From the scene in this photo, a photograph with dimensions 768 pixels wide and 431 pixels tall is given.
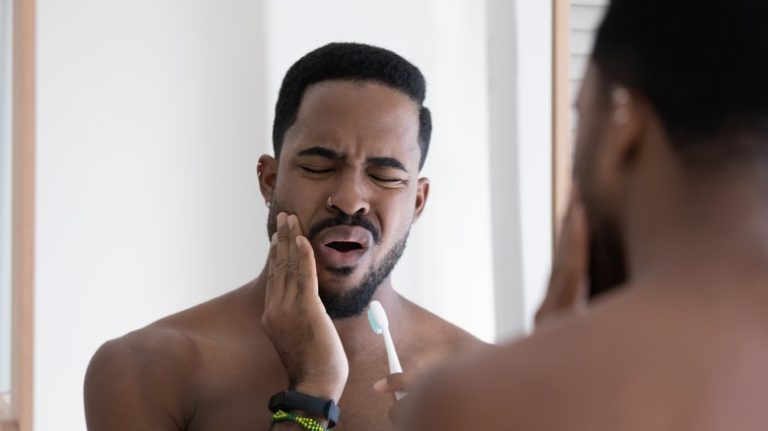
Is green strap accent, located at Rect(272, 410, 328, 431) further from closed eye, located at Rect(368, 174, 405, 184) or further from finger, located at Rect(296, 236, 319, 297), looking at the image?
closed eye, located at Rect(368, 174, 405, 184)

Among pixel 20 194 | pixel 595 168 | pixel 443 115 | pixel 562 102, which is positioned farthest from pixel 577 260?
pixel 562 102

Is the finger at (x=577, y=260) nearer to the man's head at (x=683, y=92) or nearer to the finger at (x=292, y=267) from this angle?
the man's head at (x=683, y=92)

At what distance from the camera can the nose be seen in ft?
4.69

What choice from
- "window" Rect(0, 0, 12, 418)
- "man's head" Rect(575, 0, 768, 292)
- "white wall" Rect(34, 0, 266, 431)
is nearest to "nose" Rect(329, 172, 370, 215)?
"white wall" Rect(34, 0, 266, 431)

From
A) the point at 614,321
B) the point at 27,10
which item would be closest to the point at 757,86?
the point at 614,321

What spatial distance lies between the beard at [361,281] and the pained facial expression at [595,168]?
78cm

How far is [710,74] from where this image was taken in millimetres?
619

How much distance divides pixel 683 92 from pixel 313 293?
82 cm

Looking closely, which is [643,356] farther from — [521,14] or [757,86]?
[521,14]

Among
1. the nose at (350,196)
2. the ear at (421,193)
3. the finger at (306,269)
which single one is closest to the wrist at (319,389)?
the finger at (306,269)

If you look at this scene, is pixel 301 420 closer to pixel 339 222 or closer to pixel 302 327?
pixel 302 327

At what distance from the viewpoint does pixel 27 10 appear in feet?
5.48

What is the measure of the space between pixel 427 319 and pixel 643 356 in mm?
1066

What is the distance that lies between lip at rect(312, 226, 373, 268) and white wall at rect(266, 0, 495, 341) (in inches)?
16.5
